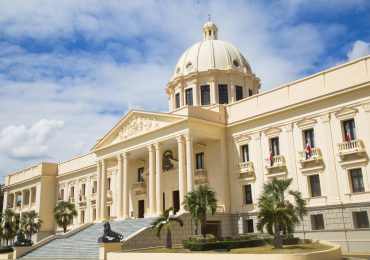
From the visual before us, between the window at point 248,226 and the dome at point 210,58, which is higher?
the dome at point 210,58

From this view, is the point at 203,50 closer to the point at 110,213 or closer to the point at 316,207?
the point at 110,213

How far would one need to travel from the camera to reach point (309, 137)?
106 ft

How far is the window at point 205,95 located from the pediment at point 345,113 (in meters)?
19.1

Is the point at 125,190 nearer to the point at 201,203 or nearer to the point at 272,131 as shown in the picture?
the point at 201,203

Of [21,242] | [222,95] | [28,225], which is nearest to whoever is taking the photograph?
[21,242]

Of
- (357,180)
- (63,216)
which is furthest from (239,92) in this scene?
(63,216)

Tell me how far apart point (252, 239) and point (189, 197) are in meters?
5.10

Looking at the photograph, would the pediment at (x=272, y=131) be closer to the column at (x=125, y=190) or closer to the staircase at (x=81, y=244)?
the staircase at (x=81, y=244)

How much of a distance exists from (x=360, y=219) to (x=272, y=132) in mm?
9943

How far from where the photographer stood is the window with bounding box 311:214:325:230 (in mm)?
30266

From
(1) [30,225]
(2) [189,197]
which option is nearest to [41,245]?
(1) [30,225]

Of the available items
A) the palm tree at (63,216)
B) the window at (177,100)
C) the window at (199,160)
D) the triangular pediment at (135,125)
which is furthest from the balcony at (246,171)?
the palm tree at (63,216)

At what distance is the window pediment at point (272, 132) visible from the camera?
34.2 meters

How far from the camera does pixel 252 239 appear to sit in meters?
26.8
